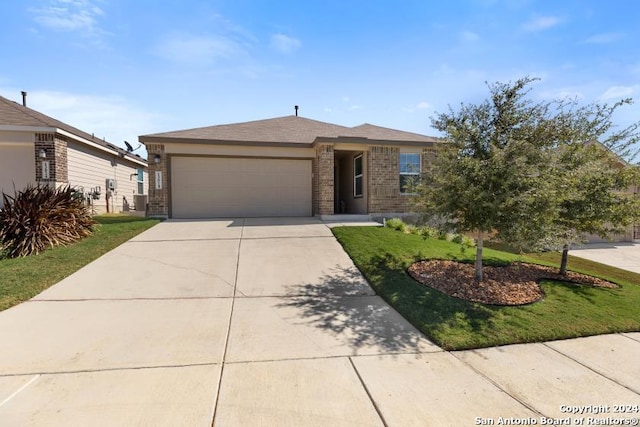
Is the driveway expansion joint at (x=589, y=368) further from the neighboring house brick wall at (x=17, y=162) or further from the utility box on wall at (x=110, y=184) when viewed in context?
the utility box on wall at (x=110, y=184)

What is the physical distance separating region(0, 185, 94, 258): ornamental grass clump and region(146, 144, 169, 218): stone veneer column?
3205mm

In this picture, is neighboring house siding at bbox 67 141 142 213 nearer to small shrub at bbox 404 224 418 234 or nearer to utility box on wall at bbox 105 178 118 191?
utility box on wall at bbox 105 178 118 191

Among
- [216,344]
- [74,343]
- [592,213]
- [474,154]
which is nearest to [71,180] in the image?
[74,343]

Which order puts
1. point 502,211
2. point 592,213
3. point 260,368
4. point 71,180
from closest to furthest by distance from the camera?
point 260,368, point 502,211, point 592,213, point 71,180

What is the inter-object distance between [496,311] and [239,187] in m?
10.1

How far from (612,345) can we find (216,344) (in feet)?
15.3

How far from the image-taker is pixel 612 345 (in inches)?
159

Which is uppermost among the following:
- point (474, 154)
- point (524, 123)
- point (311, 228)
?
point (524, 123)

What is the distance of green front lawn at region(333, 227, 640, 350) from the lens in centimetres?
415

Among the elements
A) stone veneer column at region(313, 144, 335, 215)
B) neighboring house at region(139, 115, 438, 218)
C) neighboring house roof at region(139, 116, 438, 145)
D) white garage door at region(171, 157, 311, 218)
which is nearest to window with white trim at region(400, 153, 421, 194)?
neighboring house at region(139, 115, 438, 218)

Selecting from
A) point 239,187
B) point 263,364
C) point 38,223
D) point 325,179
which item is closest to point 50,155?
point 38,223

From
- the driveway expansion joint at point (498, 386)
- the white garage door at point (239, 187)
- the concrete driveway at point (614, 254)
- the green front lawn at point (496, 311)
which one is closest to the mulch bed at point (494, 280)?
the green front lawn at point (496, 311)

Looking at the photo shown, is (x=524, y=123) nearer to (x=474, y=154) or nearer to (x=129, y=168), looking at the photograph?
(x=474, y=154)

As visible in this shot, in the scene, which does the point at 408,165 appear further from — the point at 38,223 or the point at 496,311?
the point at 38,223
